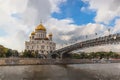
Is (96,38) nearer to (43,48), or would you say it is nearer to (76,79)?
(76,79)

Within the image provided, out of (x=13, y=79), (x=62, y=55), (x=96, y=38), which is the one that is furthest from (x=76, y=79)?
(x=62, y=55)

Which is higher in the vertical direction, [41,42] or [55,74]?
[41,42]

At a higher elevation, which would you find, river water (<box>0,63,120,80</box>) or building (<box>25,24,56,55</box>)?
building (<box>25,24,56,55</box>)

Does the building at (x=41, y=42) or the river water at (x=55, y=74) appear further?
the building at (x=41, y=42)

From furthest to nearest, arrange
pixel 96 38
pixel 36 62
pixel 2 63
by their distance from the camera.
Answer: pixel 36 62 → pixel 2 63 → pixel 96 38

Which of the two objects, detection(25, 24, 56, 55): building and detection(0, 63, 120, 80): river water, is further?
detection(25, 24, 56, 55): building

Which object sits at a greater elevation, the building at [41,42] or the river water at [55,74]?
the building at [41,42]

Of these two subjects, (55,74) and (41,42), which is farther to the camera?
(41,42)

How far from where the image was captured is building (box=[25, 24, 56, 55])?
504 ft

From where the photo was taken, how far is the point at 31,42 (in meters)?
157

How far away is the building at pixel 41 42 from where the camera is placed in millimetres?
153637

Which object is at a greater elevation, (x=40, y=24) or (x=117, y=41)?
(x=40, y=24)

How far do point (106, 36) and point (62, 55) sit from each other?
56613 millimetres

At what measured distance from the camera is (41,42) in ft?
505
